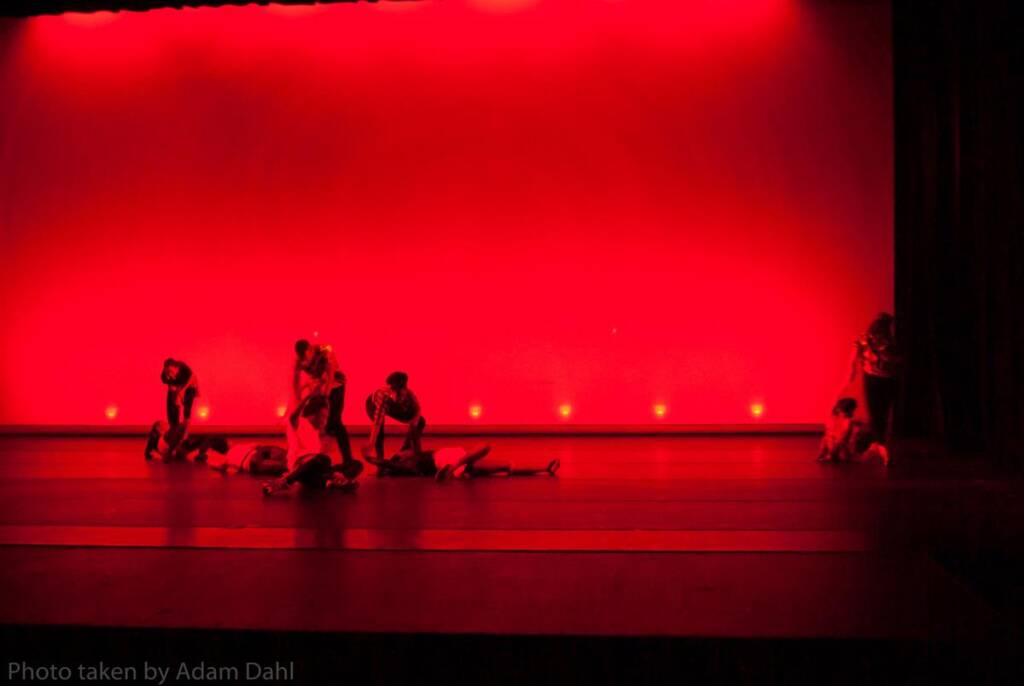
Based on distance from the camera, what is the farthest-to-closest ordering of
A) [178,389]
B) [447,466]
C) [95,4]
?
[95,4] < [178,389] < [447,466]

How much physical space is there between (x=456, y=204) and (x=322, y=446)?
19.3ft

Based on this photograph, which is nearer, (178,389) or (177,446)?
(177,446)

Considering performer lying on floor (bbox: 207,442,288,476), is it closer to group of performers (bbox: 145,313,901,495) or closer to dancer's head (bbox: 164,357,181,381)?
group of performers (bbox: 145,313,901,495)

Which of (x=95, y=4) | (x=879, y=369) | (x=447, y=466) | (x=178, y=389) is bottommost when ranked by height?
(x=447, y=466)

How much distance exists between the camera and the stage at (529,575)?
10.2 feet

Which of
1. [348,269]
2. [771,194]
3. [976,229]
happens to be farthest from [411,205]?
[976,229]

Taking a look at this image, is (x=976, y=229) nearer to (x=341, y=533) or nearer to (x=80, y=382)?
(x=341, y=533)

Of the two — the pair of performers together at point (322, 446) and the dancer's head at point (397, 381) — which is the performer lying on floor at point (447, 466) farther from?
the dancer's head at point (397, 381)

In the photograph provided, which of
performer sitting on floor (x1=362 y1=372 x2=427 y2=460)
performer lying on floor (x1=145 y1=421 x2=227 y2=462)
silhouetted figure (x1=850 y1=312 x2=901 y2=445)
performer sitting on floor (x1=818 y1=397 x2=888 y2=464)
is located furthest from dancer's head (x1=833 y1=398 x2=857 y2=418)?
performer lying on floor (x1=145 y1=421 x2=227 y2=462)

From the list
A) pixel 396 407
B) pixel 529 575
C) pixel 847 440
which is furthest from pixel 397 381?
pixel 847 440

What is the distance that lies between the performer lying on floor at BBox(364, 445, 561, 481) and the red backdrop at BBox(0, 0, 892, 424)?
165 inches

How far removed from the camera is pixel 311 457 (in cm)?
643

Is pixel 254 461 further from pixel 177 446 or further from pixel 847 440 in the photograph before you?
pixel 847 440

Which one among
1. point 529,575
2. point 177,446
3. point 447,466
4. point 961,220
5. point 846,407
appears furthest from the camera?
point 961,220
